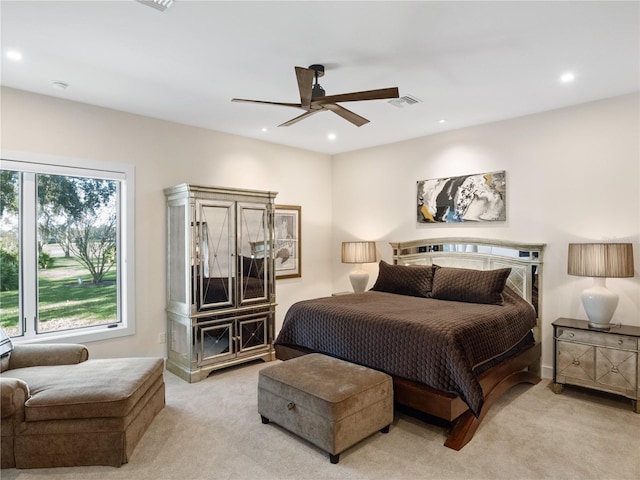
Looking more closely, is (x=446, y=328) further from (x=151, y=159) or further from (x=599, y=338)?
(x=151, y=159)

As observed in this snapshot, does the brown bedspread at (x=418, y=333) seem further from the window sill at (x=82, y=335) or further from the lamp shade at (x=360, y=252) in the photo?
the window sill at (x=82, y=335)

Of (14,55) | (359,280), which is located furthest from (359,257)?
(14,55)

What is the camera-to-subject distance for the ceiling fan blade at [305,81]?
7.69ft

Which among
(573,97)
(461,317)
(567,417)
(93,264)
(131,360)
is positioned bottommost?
(567,417)

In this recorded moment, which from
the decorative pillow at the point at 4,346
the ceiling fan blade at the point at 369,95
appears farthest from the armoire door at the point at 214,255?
the ceiling fan blade at the point at 369,95

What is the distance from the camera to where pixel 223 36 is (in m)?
2.52

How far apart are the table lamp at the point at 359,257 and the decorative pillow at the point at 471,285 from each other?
1223mm

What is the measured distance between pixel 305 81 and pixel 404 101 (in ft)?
5.22

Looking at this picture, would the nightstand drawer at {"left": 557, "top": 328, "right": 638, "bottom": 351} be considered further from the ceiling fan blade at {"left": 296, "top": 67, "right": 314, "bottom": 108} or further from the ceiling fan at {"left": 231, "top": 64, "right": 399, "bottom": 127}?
the ceiling fan blade at {"left": 296, "top": 67, "right": 314, "bottom": 108}

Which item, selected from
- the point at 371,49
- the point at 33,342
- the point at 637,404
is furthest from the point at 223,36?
the point at 637,404

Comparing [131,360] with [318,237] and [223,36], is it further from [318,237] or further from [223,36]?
[318,237]

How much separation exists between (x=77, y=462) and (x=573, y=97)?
4833 mm

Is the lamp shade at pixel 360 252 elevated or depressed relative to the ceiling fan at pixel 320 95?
depressed

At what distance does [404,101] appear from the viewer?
12.2 feet
